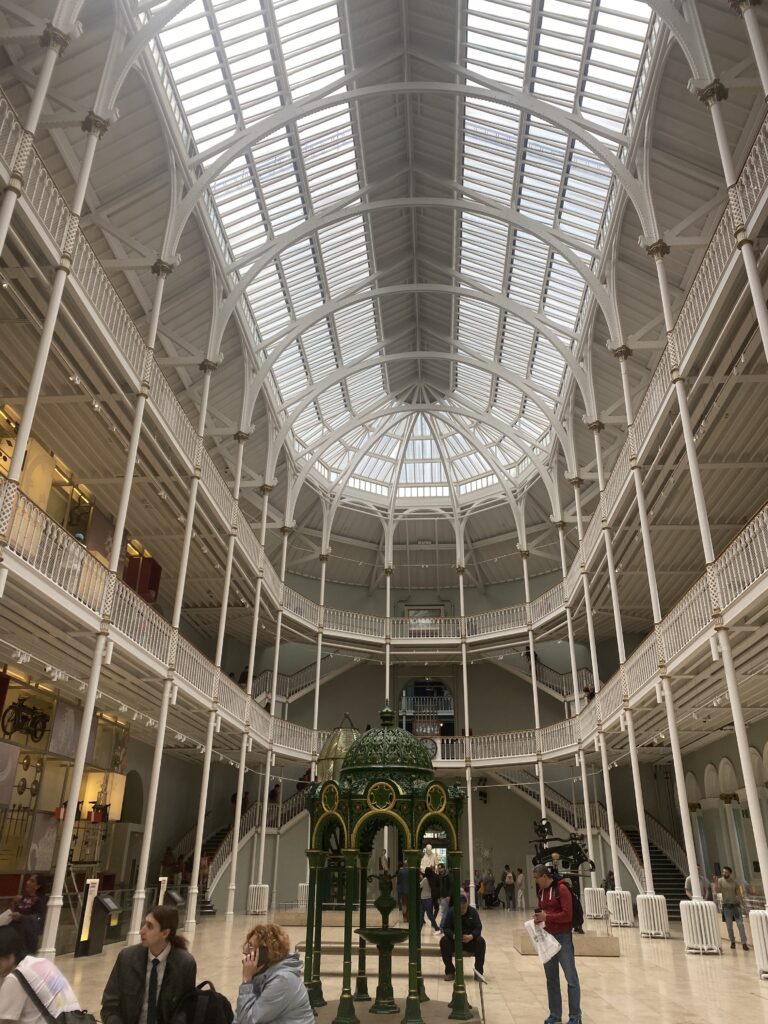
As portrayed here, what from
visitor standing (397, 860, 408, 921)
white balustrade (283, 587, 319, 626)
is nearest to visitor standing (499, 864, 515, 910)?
visitor standing (397, 860, 408, 921)

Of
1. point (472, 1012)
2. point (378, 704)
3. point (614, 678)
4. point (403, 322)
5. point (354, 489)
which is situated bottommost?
point (472, 1012)

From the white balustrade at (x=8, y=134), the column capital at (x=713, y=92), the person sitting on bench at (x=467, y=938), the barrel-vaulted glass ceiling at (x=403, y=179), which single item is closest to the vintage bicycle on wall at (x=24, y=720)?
the person sitting on bench at (x=467, y=938)

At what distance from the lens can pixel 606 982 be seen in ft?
33.4

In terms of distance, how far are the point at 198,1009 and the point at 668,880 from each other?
980 inches

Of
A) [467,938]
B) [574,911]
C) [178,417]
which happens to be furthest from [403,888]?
[178,417]

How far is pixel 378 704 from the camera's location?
34.6m

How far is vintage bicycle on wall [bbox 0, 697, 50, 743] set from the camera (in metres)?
16.2

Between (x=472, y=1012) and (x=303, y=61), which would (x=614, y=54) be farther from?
(x=472, y=1012)

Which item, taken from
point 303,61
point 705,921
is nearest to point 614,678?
point 705,921

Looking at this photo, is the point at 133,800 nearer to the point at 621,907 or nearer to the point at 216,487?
the point at 216,487

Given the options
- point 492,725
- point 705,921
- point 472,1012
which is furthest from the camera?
point 492,725

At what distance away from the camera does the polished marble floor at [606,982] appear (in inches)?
316

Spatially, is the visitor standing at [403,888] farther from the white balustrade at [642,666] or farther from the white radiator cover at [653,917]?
the white balustrade at [642,666]

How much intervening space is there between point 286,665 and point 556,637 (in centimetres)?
1256
